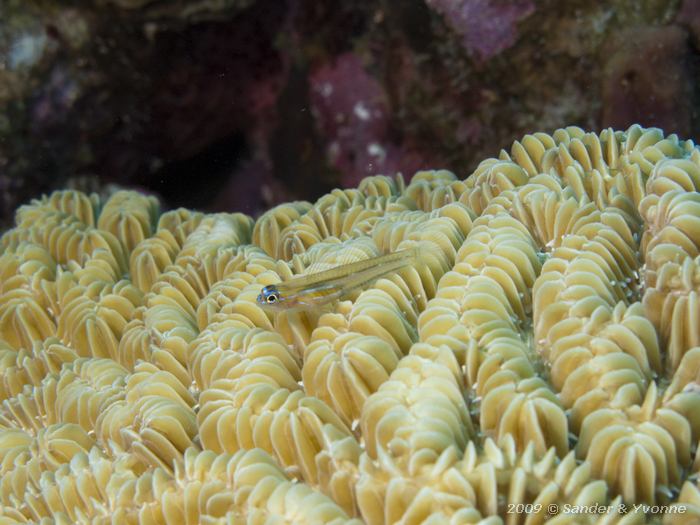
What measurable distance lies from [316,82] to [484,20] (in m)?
2.15

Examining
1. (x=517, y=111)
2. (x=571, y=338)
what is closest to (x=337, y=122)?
(x=517, y=111)

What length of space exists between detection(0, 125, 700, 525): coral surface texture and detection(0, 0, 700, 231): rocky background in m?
2.49

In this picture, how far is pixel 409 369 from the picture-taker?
194cm

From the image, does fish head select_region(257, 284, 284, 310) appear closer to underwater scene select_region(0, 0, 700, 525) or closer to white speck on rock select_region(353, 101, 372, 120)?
underwater scene select_region(0, 0, 700, 525)

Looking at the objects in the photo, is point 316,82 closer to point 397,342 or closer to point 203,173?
point 203,173

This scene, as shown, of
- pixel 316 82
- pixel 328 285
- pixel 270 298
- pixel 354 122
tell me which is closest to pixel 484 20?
pixel 354 122

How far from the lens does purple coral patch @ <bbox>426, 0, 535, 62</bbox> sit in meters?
4.89

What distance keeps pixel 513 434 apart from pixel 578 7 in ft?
13.5

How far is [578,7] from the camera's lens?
4.76m

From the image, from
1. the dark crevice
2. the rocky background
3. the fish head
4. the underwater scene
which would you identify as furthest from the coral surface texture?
the dark crevice

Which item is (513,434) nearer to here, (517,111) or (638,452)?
(638,452)

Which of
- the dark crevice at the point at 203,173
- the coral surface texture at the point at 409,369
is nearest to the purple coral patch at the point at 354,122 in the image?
the dark crevice at the point at 203,173

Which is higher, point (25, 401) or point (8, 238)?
point (8, 238)

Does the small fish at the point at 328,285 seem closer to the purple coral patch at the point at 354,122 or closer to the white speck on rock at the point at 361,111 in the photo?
the purple coral patch at the point at 354,122
